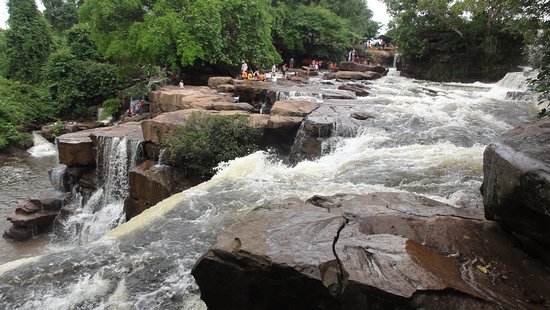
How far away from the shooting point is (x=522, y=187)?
2904 millimetres

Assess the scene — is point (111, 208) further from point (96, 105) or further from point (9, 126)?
point (96, 105)

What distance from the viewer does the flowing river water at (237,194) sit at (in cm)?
409

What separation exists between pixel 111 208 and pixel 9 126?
10761 mm

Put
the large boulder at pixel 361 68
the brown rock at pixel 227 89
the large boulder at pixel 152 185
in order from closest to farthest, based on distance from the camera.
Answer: the large boulder at pixel 152 185, the brown rock at pixel 227 89, the large boulder at pixel 361 68

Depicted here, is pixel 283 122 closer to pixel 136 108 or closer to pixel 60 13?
pixel 136 108

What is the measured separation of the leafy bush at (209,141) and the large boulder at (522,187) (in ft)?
20.8

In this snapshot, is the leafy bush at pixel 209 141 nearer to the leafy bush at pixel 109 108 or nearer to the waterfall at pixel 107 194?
the waterfall at pixel 107 194

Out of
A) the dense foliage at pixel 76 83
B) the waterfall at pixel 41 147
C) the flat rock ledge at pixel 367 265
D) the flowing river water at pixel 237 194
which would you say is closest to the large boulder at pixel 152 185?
the flowing river water at pixel 237 194

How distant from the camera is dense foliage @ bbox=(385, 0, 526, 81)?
2075cm

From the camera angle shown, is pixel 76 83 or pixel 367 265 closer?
pixel 367 265

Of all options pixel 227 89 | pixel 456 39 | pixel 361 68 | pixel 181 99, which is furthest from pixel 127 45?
pixel 456 39

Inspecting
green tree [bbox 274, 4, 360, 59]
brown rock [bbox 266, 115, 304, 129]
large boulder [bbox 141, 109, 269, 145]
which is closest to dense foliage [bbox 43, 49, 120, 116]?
large boulder [bbox 141, 109, 269, 145]

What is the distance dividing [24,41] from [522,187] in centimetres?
2734

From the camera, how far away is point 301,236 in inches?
136
